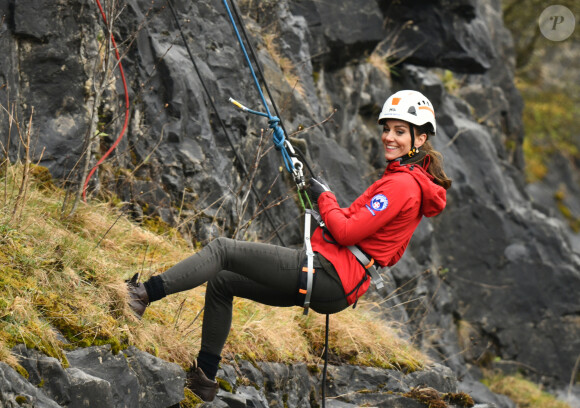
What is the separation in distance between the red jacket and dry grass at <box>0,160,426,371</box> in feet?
4.27

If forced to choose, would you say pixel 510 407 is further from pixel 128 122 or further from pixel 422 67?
pixel 128 122

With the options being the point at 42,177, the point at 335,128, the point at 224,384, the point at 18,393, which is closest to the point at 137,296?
the point at 224,384

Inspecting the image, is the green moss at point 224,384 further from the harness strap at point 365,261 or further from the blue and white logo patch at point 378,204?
the blue and white logo patch at point 378,204

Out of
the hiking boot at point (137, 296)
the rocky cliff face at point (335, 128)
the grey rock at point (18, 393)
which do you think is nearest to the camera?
the grey rock at point (18, 393)

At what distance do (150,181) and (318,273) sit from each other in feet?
9.97

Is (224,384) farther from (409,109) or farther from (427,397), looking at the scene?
(409,109)

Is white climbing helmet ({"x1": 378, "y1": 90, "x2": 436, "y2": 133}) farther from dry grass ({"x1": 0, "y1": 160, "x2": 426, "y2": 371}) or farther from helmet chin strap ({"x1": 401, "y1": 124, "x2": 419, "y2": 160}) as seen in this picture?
dry grass ({"x1": 0, "y1": 160, "x2": 426, "y2": 371})

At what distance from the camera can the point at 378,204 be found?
4262 millimetres

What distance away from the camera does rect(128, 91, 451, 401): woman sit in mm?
4293

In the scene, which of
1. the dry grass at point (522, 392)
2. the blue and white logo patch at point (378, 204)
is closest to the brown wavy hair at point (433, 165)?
the blue and white logo patch at point (378, 204)

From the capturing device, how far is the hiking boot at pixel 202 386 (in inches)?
181

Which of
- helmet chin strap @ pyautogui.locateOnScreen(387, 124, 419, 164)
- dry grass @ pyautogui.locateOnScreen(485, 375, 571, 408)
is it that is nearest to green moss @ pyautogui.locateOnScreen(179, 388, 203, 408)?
helmet chin strap @ pyautogui.locateOnScreen(387, 124, 419, 164)

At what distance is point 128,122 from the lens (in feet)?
22.5

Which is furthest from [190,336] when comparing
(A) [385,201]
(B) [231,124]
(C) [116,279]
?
(B) [231,124]
